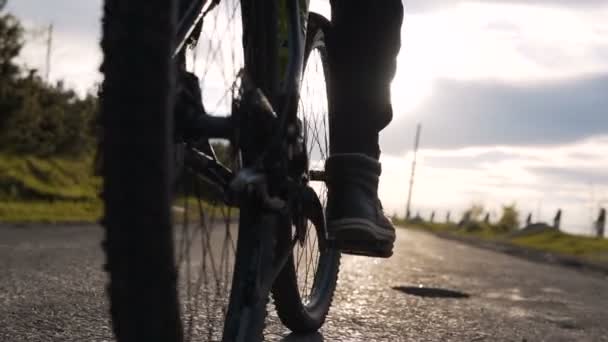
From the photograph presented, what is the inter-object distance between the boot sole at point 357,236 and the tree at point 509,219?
35.9 metres

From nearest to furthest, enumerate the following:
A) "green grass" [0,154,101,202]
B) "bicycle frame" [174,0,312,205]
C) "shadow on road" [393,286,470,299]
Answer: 1. "bicycle frame" [174,0,312,205]
2. "shadow on road" [393,286,470,299]
3. "green grass" [0,154,101,202]

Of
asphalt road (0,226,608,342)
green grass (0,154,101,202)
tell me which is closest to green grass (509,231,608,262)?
asphalt road (0,226,608,342)

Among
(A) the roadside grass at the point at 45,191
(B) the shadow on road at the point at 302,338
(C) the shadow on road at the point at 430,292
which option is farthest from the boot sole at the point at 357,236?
(A) the roadside grass at the point at 45,191

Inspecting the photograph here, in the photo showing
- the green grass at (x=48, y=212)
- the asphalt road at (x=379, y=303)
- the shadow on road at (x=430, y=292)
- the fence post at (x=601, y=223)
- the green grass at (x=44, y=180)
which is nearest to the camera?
the asphalt road at (x=379, y=303)

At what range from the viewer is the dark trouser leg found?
2506 millimetres

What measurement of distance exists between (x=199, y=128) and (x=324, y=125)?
1.16m

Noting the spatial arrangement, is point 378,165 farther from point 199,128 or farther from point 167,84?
point 167,84

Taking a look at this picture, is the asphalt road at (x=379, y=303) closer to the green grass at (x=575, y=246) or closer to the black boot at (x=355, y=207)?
the black boot at (x=355, y=207)

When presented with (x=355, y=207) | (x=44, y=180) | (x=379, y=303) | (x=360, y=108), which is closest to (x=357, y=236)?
(x=355, y=207)

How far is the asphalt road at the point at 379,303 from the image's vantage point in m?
3.33

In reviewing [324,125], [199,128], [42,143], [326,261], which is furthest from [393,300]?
[42,143]

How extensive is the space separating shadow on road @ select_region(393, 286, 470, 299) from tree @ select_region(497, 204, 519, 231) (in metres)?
32.6

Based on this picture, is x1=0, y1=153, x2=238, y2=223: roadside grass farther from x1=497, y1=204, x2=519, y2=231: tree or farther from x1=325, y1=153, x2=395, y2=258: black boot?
x1=497, y1=204, x2=519, y2=231: tree

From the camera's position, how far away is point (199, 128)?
1.75 m
